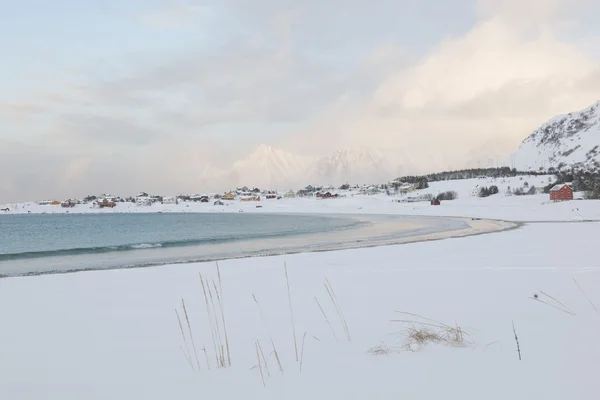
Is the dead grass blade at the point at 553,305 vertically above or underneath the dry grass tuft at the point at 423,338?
underneath

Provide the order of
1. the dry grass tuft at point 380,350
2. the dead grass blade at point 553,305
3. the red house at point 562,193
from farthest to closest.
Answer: the red house at point 562,193
the dead grass blade at point 553,305
the dry grass tuft at point 380,350

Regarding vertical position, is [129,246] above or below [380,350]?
below

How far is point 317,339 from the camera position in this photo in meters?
5.36

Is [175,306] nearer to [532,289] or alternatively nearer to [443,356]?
[443,356]

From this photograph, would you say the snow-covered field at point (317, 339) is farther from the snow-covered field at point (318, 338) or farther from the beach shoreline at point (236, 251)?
the beach shoreline at point (236, 251)

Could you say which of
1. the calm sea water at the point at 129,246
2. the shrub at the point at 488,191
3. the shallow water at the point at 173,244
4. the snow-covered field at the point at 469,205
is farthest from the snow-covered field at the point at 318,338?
the shrub at the point at 488,191

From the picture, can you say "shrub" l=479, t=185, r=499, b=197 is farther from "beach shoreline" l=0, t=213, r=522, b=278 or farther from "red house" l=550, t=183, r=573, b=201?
"beach shoreline" l=0, t=213, r=522, b=278

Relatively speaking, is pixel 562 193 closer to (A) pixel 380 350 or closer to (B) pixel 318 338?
(B) pixel 318 338

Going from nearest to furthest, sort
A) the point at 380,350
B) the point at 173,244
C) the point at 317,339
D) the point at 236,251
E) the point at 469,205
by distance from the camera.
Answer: the point at 380,350 → the point at 317,339 → the point at 236,251 → the point at 173,244 → the point at 469,205

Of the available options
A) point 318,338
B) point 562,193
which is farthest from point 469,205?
point 318,338

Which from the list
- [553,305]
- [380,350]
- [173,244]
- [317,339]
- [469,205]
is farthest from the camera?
[469,205]

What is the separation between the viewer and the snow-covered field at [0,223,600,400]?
3664mm

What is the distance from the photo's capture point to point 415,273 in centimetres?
1174

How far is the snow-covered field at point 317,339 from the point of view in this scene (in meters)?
3.66
